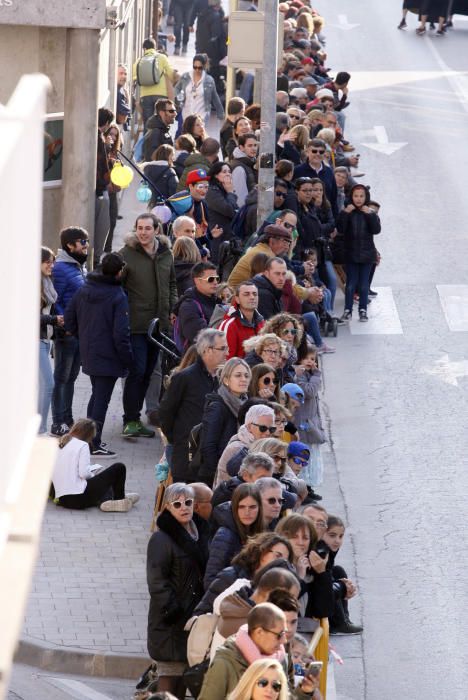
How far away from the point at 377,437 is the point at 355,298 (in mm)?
5128

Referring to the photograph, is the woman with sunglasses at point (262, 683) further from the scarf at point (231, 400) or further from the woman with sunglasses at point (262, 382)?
the woman with sunglasses at point (262, 382)

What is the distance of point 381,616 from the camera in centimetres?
1159

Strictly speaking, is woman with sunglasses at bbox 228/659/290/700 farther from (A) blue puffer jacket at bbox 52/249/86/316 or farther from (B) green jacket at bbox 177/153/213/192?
(B) green jacket at bbox 177/153/213/192

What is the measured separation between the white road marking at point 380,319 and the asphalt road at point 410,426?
1.2 inches

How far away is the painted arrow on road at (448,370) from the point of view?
1770 cm

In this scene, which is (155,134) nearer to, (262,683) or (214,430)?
(214,430)

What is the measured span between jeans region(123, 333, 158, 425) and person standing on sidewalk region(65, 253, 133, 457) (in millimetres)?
410

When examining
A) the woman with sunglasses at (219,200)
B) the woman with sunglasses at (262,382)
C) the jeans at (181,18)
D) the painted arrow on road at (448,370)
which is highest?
the woman with sunglasses at (262,382)

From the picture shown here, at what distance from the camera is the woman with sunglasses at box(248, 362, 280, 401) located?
1146cm

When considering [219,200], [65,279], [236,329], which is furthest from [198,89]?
[236,329]

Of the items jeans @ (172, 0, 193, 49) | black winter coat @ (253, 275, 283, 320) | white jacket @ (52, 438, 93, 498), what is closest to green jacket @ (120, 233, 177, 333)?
black winter coat @ (253, 275, 283, 320)

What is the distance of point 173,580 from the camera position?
9.46 meters

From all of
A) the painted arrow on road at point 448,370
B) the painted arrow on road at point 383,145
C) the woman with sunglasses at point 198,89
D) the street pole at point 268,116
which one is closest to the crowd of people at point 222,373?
the street pole at point 268,116

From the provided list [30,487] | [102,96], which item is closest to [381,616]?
[30,487]
